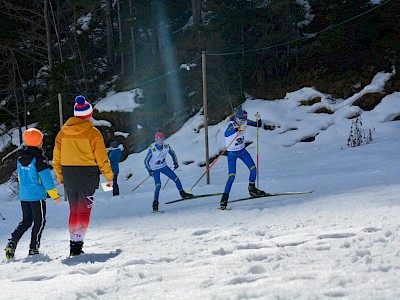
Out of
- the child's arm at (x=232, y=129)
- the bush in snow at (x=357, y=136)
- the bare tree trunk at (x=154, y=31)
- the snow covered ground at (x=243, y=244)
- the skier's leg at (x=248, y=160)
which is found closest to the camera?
the snow covered ground at (x=243, y=244)

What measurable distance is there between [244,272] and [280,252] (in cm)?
65

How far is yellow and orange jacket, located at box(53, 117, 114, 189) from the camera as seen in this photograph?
5.46 meters

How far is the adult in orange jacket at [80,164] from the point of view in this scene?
5469mm

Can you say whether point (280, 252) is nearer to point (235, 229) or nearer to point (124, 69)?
point (235, 229)

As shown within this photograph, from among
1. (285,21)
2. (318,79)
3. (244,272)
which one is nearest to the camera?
(244,272)

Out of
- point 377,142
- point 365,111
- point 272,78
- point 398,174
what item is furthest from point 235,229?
point 272,78

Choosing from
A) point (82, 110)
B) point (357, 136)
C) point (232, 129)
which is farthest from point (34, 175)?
point (357, 136)

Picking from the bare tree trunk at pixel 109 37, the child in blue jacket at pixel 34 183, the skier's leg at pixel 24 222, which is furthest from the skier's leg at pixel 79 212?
the bare tree trunk at pixel 109 37

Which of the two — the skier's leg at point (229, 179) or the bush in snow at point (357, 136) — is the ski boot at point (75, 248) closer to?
the skier's leg at point (229, 179)

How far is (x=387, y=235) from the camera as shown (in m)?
4.00

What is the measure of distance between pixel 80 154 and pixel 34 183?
3.03ft

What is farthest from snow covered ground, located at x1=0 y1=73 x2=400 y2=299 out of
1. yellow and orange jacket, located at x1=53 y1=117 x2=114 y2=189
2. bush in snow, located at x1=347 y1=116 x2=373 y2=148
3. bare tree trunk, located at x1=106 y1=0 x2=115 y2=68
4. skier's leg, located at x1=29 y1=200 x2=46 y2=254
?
bare tree trunk, located at x1=106 y1=0 x2=115 y2=68

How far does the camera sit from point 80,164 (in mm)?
5473

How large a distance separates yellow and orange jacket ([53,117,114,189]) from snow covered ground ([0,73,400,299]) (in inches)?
41.6
